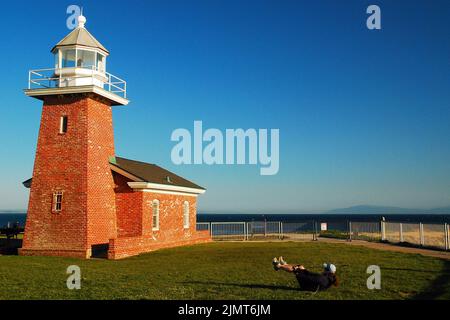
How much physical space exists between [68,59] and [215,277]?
45.4 ft

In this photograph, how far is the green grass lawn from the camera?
1168cm

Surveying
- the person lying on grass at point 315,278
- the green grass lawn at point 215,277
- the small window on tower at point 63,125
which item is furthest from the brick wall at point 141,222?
the person lying on grass at point 315,278

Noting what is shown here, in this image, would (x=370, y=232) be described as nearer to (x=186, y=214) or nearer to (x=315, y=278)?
(x=186, y=214)

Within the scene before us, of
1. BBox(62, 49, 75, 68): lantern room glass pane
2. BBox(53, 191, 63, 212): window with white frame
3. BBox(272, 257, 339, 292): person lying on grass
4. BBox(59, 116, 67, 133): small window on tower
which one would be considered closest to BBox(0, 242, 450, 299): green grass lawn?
BBox(272, 257, 339, 292): person lying on grass

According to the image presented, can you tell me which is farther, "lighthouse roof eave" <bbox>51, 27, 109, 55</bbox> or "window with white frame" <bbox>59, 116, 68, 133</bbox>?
"window with white frame" <bbox>59, 116, 68, 133</bbox>

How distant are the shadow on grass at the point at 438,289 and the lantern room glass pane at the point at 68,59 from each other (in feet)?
60.1

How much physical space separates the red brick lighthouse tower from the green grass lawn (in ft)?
5.38

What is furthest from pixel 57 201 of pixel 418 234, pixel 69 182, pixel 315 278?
pixel 418 234

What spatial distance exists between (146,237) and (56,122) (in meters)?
7.30

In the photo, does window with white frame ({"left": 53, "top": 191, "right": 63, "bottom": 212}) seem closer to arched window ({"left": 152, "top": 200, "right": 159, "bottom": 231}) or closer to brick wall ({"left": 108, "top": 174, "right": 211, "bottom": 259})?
brick wall ({"left": 108, "top": 174, "right": 211, "bottom": 259})

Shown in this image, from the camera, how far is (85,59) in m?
22.7
